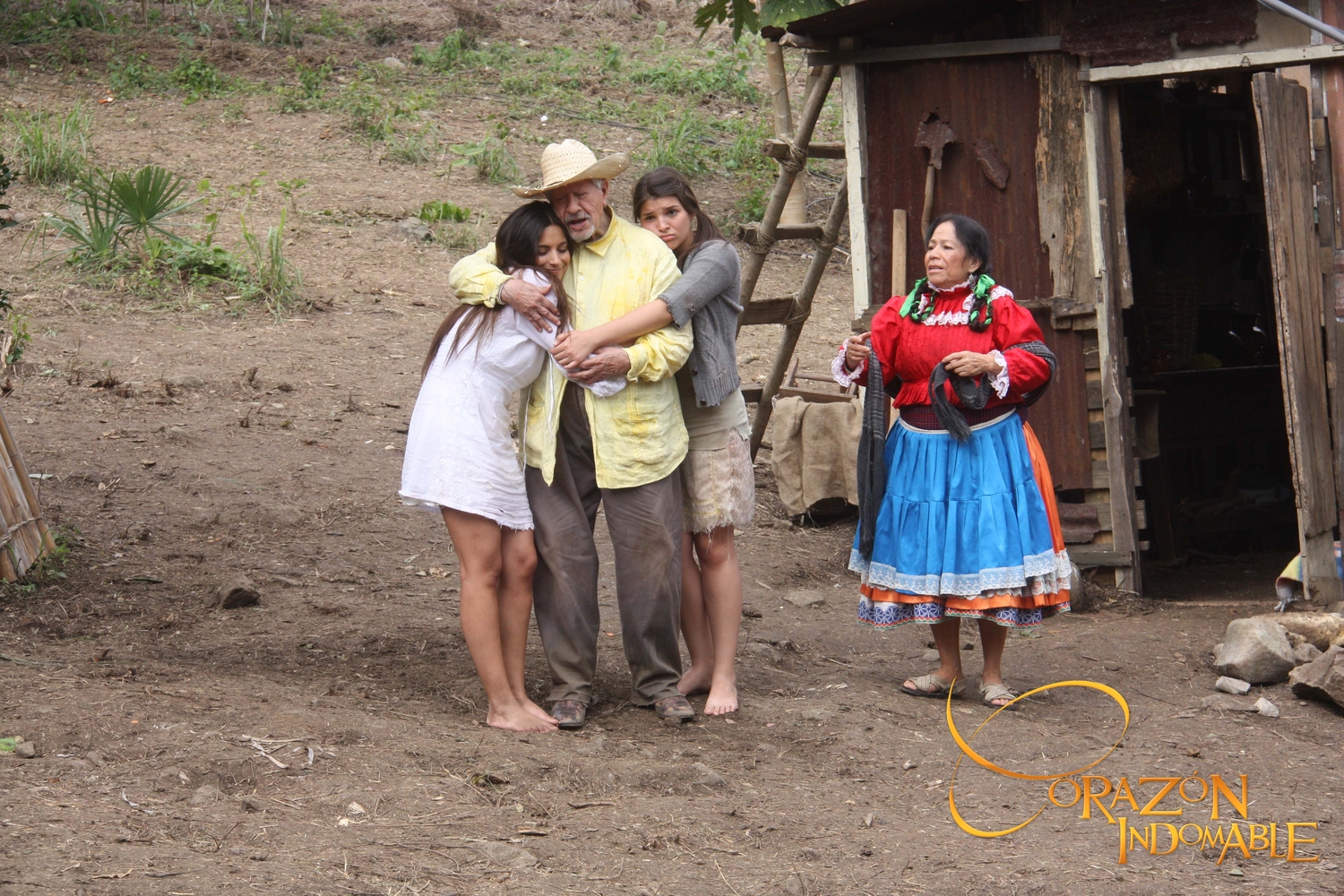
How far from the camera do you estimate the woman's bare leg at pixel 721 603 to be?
4180mm

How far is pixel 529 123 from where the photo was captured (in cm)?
1363

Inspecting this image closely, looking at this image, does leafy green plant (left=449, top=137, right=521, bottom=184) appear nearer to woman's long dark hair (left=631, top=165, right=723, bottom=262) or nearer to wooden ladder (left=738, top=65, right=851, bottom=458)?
wooden ladder (left=738, top=65, right=851, bottom=458)

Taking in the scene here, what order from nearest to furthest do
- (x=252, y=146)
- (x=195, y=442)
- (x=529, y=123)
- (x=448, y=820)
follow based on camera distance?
(x=448, y=820)
(x=195, y=442)
(x=252, y=146)
(x=529, y=123)

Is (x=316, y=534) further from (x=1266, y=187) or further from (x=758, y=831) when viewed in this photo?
(x=1266, y=187)

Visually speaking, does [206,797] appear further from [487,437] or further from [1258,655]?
[1258,655]

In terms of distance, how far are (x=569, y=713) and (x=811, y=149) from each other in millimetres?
3830

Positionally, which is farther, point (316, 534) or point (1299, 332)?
point (316, 534)

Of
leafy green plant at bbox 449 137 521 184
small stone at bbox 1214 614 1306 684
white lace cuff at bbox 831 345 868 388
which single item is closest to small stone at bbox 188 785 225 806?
white lace cuff at bbox 831 345 868 388

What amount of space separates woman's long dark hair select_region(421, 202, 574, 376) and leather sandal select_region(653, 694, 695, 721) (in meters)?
1.26

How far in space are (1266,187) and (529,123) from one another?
30.9 feet

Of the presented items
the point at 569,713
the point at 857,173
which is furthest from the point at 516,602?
the point at 857,173

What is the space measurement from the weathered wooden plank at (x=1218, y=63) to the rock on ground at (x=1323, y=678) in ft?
8.42

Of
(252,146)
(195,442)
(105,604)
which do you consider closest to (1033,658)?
(105,604)

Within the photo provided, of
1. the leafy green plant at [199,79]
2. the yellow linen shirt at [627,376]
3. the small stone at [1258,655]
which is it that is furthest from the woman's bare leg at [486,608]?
→ the leafy green plant at [199,79]
